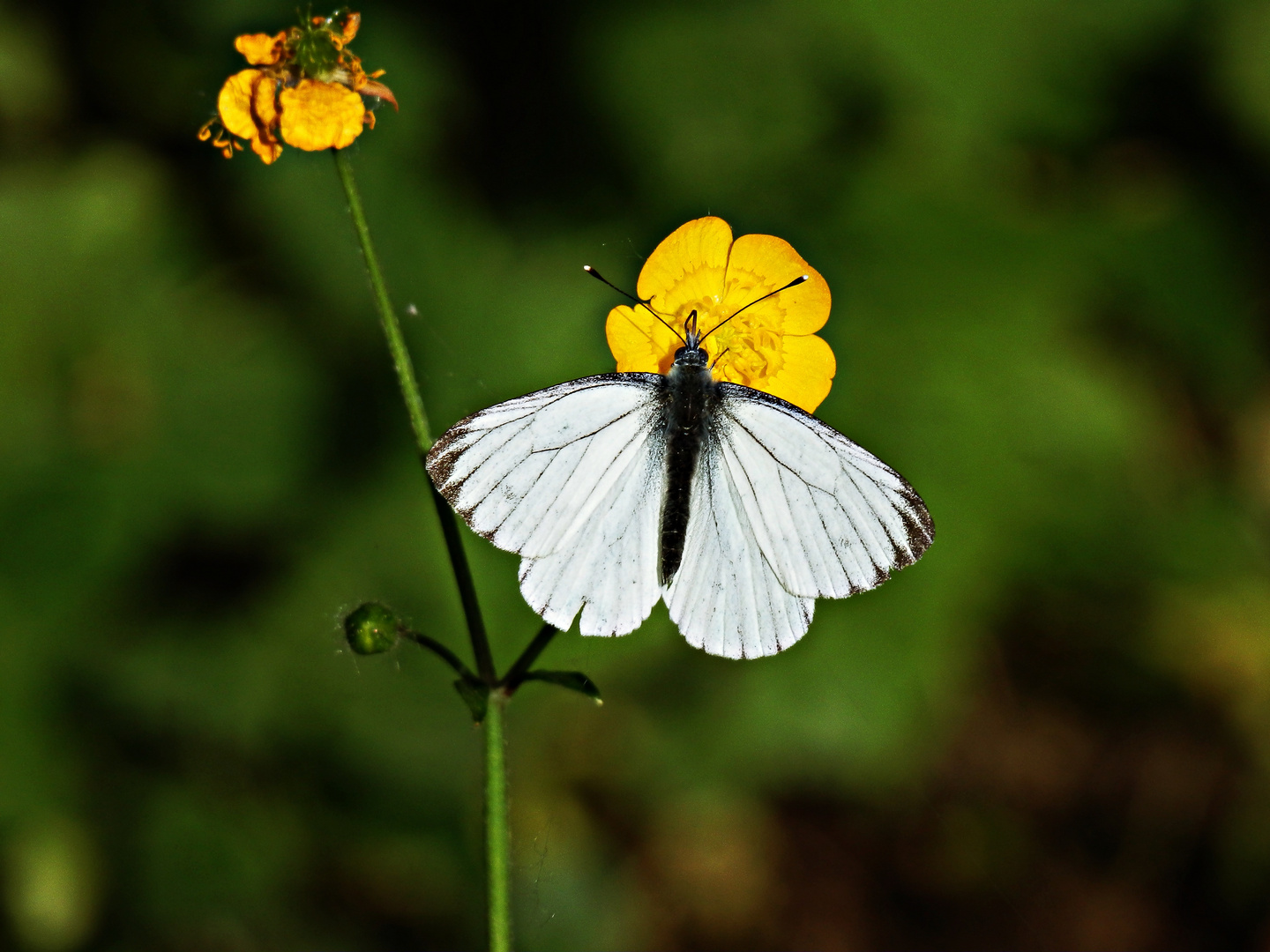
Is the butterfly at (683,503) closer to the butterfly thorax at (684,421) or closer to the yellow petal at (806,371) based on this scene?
the butterfly thorax at (684,421)

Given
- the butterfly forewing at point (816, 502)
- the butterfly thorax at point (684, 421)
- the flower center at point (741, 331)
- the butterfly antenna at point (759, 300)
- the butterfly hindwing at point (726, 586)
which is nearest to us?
the butterfly forewing at point (816, 502)

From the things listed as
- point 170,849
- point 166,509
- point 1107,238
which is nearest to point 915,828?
A: point 1107,238

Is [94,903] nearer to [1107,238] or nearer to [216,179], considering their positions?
[216,179]

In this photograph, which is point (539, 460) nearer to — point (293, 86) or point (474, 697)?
point (474, 697)

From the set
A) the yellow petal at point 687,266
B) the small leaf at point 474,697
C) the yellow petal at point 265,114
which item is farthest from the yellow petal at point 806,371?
the yellow petal at point 265,114

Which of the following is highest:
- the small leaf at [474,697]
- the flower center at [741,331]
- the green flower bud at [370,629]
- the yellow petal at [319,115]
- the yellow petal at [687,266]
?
the yellow petal at [319,115]

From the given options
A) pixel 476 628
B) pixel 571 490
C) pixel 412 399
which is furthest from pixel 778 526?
pixel 412 399
